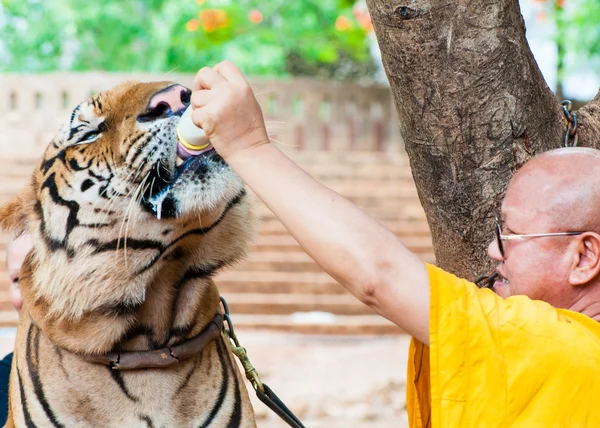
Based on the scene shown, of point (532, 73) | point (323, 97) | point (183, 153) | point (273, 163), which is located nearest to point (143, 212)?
point (183, 153)

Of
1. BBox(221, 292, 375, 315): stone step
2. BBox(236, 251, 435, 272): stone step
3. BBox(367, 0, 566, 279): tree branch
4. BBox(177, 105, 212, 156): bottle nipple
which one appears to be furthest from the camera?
BBox(236, 251, 435, 272): stone step

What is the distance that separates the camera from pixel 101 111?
2404 millimetres

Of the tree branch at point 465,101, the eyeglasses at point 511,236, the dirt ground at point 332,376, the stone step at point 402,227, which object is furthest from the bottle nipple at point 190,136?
the stone step at point 402,227

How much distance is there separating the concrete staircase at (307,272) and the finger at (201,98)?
6.87 metres

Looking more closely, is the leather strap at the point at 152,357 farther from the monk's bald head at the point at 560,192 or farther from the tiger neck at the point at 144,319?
the monk's bald head at the point at 560,192

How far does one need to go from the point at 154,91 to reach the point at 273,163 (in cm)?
86

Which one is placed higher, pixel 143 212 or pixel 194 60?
pixel 143 212

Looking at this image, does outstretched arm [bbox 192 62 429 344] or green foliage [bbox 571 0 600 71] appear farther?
green foliage [bbox 571 0 600 71]

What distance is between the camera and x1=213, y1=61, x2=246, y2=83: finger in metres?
1.63

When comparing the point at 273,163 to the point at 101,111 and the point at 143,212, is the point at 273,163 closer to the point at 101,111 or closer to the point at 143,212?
the point at 143,212

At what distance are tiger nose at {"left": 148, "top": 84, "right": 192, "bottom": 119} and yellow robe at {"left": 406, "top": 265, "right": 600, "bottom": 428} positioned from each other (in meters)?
0.96

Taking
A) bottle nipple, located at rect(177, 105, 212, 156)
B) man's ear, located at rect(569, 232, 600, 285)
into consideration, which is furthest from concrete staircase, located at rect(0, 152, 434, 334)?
man's ear, located at rect(569, 232, 600, 285)

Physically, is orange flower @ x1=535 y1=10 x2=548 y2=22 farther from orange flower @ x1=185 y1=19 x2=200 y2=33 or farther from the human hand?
the human hand

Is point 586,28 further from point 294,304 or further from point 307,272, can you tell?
point 294,304
